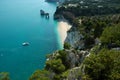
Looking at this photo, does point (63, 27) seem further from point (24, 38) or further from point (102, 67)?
point (102, 67)

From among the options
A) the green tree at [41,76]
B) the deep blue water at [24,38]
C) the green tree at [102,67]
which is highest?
the green tree at [102,67]

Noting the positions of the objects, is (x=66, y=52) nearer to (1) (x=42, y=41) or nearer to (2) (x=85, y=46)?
(2) (x=85, y=46)

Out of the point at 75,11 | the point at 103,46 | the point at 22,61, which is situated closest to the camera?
the point at 103,46

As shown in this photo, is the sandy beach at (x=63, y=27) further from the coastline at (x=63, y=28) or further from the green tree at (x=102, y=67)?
the green tree at (x=102, y=67)

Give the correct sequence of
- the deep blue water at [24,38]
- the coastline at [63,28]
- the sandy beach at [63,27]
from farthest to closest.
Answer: the sandy beach at [63,27] < the coastline at [63,28] < the deep blue water at [24,38]

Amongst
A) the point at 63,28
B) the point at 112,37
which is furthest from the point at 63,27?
the point at 112,37

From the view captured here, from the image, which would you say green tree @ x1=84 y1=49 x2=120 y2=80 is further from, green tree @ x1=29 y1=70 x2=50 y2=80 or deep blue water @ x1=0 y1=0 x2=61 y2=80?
deep blue water @ x1=0 y1=0 x2=61 y2=80

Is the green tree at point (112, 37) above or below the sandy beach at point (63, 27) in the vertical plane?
above

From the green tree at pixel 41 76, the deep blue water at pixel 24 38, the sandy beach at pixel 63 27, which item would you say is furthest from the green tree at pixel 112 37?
the sandy beach at pixel 63 27

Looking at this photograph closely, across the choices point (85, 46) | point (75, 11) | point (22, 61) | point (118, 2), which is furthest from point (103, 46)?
point (118, 2)
